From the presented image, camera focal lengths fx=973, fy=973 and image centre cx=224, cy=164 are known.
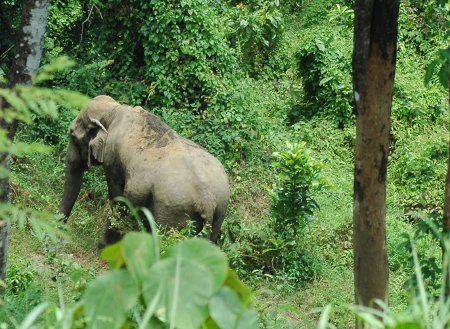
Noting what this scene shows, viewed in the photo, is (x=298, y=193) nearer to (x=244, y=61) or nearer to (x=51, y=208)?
(x=51, y=208)

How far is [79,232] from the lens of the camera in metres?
9.55

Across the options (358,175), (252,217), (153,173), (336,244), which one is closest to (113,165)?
(153,173)

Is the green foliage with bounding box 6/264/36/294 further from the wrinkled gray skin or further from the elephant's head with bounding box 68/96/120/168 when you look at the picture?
the elephant's head with bounding box 68/96/120/168

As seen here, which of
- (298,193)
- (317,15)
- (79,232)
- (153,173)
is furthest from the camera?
(317,15)

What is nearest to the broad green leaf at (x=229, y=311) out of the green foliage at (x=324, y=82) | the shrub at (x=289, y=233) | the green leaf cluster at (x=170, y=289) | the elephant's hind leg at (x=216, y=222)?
the green leaf cluster at (x=170, y=289)

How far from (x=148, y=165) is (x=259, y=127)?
2.79m

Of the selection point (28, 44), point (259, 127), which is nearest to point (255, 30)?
point (259, 127)

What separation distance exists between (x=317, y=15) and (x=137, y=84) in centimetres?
475

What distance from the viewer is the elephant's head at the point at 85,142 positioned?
9.16 metres

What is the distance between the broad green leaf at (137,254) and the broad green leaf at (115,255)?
0.06m

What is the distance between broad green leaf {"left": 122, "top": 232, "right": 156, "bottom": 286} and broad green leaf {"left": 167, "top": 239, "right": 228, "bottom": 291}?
0.10m

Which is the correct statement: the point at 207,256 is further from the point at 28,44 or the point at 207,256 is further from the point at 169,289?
the point at 28,44

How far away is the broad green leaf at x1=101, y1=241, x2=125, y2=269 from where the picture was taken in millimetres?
3072

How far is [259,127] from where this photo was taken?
10.9 metres
